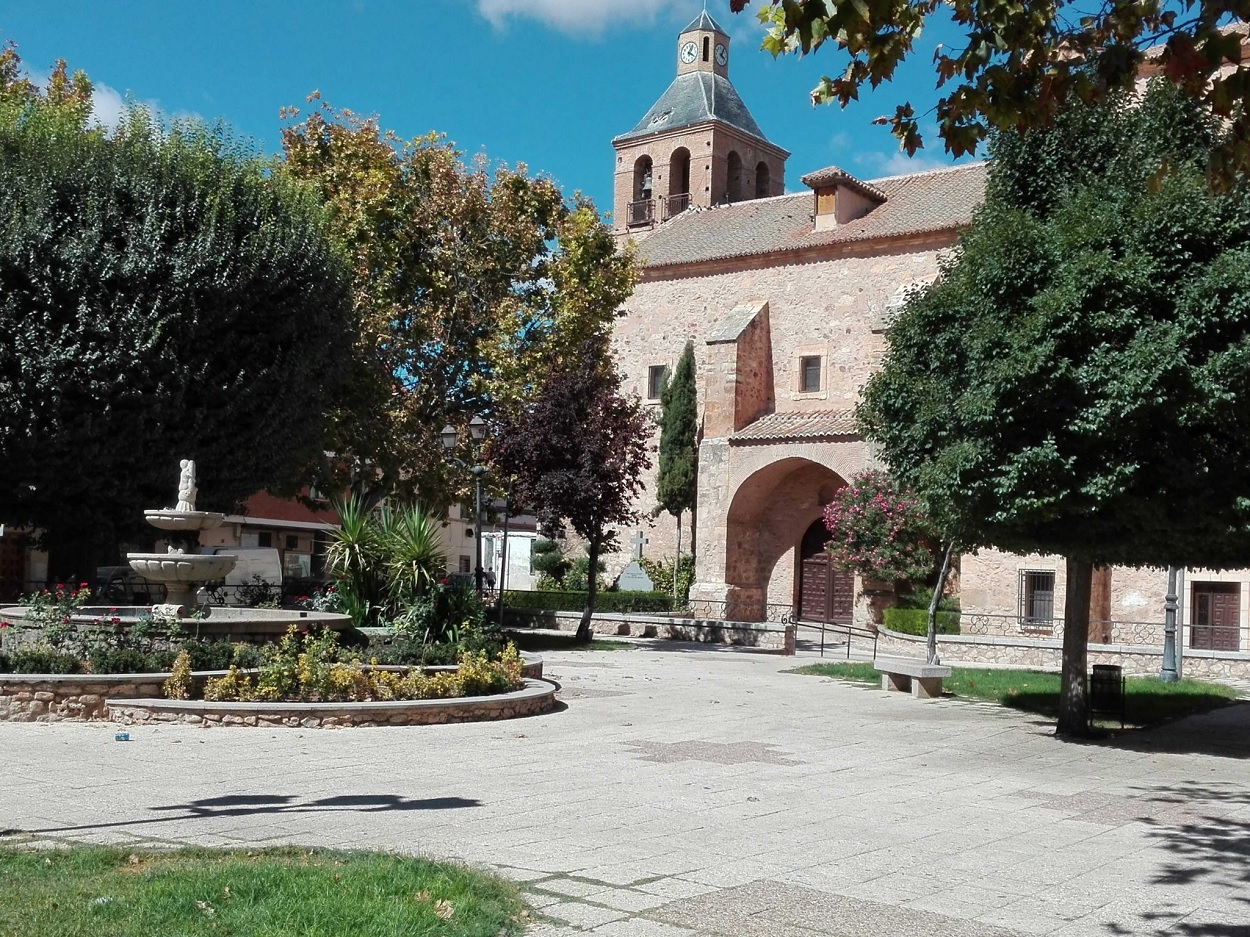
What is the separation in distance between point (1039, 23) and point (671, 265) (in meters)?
32.1

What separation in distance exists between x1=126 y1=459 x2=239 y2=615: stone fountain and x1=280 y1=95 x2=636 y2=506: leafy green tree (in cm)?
937

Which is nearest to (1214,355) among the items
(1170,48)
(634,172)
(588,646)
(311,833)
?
(1170,48)

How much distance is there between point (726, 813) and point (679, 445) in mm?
29108

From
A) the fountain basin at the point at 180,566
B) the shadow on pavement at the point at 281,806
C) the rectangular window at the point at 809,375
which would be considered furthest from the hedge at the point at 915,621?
the shadow on pavement at the point at 281,806

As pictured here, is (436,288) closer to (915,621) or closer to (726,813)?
(915,621)

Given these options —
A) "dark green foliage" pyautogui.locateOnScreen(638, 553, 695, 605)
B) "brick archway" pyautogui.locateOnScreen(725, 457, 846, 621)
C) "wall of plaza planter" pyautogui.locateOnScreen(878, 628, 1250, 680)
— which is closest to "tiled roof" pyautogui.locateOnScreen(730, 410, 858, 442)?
"brick archway" pyautogui.locateOnScreen(725, 457, 846, 621)

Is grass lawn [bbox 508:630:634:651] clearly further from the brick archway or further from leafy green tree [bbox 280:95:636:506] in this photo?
the brick archway

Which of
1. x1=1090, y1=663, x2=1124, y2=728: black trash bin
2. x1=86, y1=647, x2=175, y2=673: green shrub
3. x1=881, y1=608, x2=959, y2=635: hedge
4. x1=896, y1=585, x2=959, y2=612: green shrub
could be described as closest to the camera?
x1=86, y1=647, x2=175, y2=673: green shrub

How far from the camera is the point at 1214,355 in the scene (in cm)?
1048

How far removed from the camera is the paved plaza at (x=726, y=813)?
5.73 m

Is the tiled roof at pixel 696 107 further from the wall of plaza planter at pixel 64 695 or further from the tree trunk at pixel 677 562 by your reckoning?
the wall of plaza planter at pixel 64 695

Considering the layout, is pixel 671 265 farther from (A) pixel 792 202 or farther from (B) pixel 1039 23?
(B) pixel 1039 23

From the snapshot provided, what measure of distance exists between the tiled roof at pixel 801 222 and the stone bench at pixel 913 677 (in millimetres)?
16055

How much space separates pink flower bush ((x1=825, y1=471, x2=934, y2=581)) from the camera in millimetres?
29250
